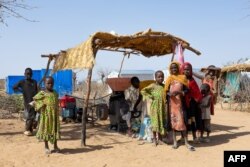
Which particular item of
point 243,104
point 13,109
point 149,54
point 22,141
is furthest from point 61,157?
point 243,104

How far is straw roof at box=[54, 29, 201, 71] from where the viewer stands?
8.12 meters

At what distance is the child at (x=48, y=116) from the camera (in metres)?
7.17

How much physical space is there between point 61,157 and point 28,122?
2.80 meters

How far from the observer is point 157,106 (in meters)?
7.96

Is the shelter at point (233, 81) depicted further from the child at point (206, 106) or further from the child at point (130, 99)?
the child at point (206, 106)

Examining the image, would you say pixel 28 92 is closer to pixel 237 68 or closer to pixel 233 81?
pixel 237 68

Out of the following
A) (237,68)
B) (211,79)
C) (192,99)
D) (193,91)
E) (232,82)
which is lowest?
(192,99)

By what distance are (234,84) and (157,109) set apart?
1517 cm

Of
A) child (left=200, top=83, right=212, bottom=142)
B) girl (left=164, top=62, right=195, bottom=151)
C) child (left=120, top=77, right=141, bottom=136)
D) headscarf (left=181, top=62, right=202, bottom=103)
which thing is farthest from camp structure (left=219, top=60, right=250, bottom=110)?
girl (left=164, top=62, right=195, bottom=151)

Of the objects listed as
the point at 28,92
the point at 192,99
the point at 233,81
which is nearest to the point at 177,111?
the point at 192,99

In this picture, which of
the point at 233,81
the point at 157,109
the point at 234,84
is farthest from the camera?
the point at 233,81

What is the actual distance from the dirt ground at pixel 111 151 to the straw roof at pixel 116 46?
175 centimetres

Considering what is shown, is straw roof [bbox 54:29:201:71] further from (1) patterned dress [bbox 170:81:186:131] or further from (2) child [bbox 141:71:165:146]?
(1) patterned dress [bbox 170:81:186:131]

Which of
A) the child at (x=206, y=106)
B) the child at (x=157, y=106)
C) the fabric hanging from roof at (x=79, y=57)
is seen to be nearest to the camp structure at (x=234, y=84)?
the child at (x=206, y=106)
